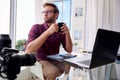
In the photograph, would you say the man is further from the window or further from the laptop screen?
the window

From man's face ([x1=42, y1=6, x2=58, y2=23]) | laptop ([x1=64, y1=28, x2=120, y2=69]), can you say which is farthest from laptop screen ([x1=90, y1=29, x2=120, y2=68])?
man's face ([x1=42, y1=6, x2=58, y2=23])

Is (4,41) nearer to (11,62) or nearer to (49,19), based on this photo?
(11,62)

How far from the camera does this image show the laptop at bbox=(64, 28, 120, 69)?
119 centimetres

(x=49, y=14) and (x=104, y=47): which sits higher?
(x=49, y=14)

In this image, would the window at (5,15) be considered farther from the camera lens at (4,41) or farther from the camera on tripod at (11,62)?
the camera on tripod at (11,62)

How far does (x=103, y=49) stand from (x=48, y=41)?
65 centimetres

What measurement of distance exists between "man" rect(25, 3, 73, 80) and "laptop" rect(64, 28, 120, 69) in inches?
13.2

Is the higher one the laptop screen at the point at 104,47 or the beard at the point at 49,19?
the beard at the point at 49,19

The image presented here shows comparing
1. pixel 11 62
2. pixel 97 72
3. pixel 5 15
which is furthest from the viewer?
pixel 5 15

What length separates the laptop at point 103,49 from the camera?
1194 mm

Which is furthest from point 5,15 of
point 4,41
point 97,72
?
point 97,72

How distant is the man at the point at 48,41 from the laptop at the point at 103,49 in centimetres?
33

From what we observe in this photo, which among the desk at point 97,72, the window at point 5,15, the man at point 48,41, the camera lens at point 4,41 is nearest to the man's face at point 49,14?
the man at point 48,41

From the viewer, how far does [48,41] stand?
5.88 feet
